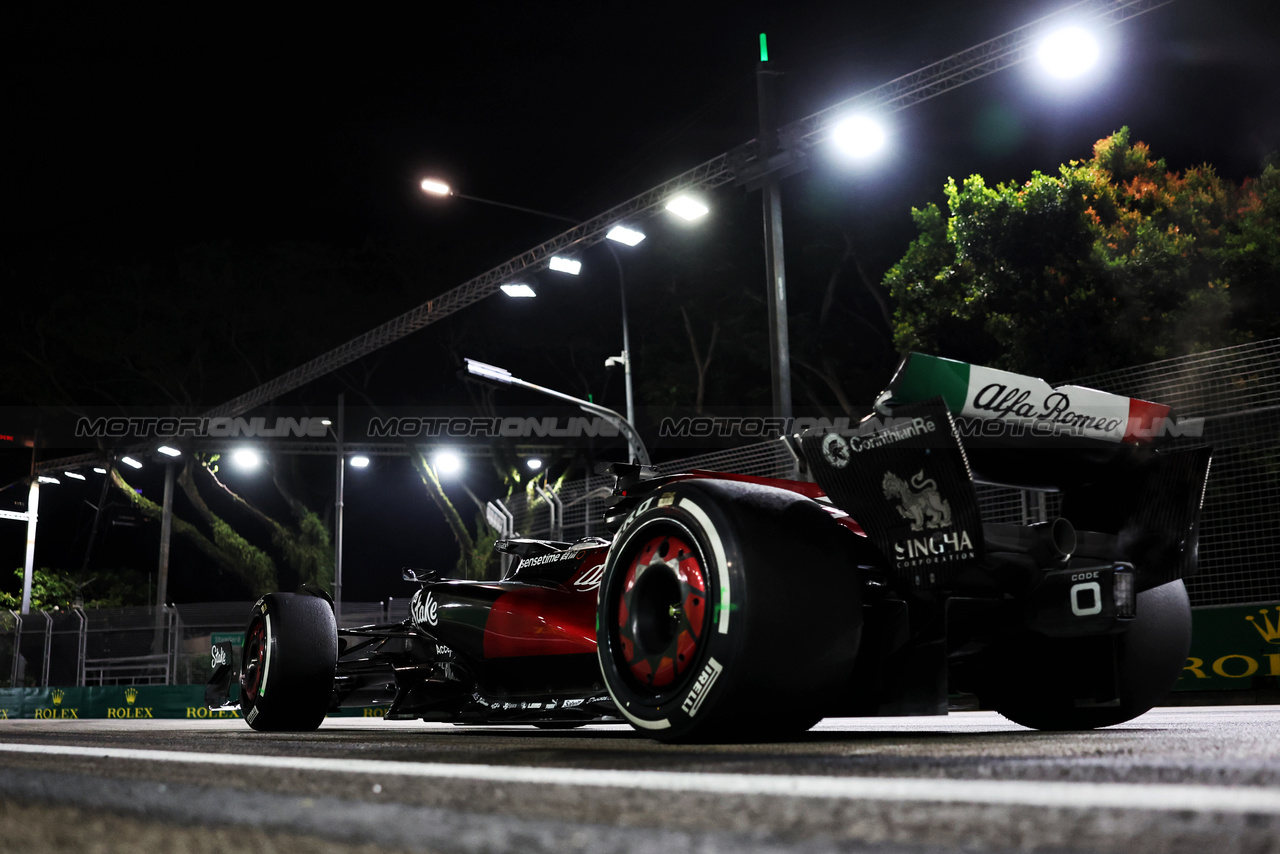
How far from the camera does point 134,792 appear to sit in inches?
71.6

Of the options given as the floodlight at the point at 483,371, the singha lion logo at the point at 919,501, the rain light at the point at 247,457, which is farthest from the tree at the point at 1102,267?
the rain light at the point at 247,457

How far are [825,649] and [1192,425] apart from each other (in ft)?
5.57

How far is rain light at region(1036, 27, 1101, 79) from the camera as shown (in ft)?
43.8

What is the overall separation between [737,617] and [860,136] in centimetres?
1175

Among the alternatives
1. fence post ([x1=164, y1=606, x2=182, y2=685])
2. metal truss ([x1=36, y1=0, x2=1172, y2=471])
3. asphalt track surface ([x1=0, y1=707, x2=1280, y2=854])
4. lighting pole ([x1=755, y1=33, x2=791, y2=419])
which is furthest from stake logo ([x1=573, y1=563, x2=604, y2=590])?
fence post ([x1=164, y1=606, x2=182, y2=685])

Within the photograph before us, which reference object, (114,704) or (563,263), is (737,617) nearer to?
(563,263)

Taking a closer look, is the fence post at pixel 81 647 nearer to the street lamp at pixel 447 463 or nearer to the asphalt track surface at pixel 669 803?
the street lamp at pixel 447 463

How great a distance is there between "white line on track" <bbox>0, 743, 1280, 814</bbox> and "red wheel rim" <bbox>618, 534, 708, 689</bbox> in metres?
1.06

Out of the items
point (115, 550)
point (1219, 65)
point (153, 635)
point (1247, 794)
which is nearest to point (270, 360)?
point (153, 635)

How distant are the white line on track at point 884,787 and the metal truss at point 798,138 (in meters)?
12.2

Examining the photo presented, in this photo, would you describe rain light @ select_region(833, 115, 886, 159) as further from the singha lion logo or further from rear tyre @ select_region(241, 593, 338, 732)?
the singha lion logo

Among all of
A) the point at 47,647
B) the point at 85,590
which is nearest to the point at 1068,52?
the point at 47,647

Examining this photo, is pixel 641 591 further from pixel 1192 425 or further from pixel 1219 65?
pixel 1219 65

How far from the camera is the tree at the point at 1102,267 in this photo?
64.9ft
